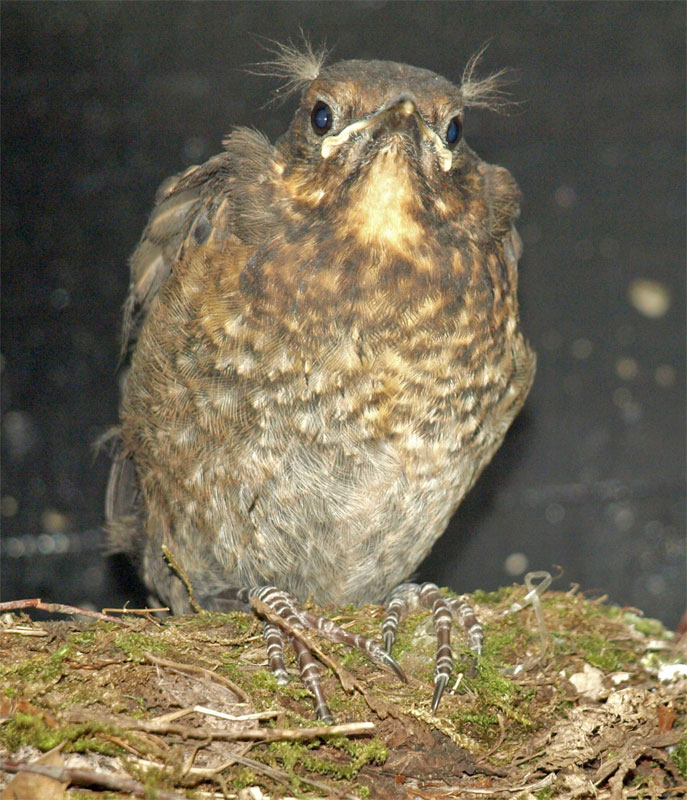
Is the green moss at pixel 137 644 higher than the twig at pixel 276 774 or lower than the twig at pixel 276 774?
higher

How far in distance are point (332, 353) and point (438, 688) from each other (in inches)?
32.8

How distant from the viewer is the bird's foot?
2.04m

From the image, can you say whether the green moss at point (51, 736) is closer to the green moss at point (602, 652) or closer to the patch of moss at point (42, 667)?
the patch of moss at point (42, 667)

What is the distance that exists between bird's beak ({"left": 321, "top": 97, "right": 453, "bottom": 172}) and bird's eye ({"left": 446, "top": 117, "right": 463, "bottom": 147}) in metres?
0.07

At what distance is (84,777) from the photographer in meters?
1.56

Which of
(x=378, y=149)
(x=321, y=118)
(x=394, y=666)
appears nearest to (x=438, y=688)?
(x=394, y=666)

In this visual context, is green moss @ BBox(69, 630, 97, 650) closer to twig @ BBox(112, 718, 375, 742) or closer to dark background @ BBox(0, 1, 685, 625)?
twig @ BBox(112, 718, 375, 742)

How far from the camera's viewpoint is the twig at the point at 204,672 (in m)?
1.89

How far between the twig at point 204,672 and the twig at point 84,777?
32 centimetres

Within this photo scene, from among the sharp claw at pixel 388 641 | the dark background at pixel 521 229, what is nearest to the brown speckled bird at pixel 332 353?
the sharp claw at pixel 388 641

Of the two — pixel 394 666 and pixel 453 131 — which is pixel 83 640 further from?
pixel 453 131

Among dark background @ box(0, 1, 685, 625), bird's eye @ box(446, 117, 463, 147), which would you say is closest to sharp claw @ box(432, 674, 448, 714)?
bird's eye @ box(446, 117, 463, 147)

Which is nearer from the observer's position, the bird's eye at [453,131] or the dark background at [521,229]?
the bird's eye at [453,131]

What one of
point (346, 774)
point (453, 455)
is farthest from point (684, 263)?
point (346, 774)
